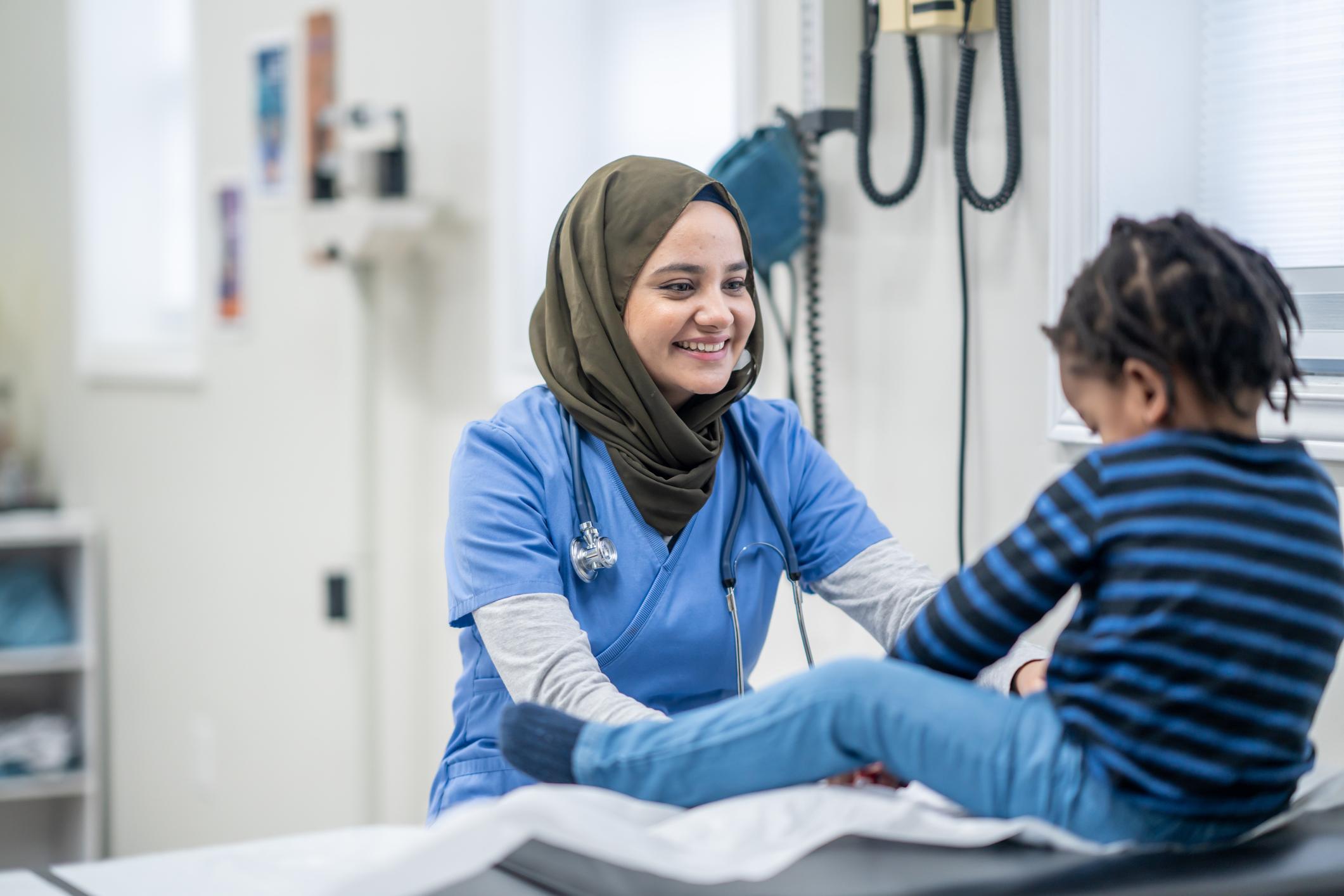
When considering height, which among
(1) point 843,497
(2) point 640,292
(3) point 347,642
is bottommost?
(3) point 347,642

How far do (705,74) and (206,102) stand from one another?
1.71 m

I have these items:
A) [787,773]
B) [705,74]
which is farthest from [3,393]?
[787,773]

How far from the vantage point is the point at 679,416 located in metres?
1.48

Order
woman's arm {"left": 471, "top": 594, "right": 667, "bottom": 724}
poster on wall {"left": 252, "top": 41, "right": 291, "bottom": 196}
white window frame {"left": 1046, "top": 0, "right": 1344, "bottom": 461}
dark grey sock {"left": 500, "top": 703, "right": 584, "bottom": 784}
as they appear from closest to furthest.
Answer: dark grey sock {"left": 500, "top": 703, "right": 584, "bottom": 784}
woman's arm {"left": 471, "top": 594, "right": 667, "bottom": 724}
white window frame {"left": 1046, "top": 0, "right": 1344, "bottom": 461}
poster on wall {"left": 252, "top": 41, "right": 291, "bottom": 196}

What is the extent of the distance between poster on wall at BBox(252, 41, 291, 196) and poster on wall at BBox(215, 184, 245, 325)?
164mm

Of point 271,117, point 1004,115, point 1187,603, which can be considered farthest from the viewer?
point 271,117

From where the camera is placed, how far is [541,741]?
42.8 inches

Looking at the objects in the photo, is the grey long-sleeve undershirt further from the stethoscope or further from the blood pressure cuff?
the blood pressure cuff

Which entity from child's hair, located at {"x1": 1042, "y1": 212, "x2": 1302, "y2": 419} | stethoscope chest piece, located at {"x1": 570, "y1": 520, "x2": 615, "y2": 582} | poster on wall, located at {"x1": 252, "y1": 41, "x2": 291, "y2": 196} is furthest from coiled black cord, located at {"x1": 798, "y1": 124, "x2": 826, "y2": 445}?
poster on wall, located at {"x1": 252, "y1": 41, "x2": 291, "y2": 196}

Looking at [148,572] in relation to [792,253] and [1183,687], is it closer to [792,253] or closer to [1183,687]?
[792,253]

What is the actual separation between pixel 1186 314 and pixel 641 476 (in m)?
0.59

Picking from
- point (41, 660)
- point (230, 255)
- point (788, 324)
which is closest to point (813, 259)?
point (788, 324)

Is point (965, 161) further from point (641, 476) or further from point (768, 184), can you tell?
point (641, 476)

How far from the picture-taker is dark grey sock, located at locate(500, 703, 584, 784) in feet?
3.57
